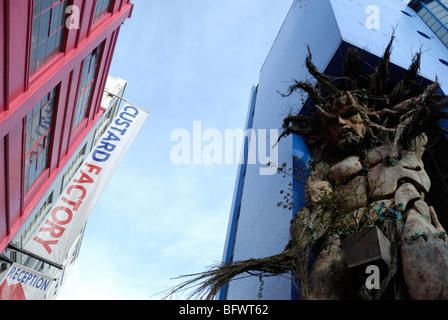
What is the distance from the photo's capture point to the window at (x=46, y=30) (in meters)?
7.76

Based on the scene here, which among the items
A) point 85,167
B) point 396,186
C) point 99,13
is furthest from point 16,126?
point 396,186

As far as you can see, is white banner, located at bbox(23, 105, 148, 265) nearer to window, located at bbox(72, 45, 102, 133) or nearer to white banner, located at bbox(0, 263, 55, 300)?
white banner, located at bbox(0, 263, 55, 300)

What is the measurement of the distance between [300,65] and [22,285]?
1335 centimetres

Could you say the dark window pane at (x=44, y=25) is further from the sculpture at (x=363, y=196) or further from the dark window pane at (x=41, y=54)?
the sculpture at (x=363, y=196)

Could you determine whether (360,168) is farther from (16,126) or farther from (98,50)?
(98,50)

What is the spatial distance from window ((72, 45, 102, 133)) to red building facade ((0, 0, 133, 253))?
5cm

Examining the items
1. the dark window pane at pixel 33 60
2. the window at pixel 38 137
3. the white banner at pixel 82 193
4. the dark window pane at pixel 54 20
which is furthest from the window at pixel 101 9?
the dark window pane at pixel 33 60

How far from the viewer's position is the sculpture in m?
4.28

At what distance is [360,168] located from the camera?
6.42m

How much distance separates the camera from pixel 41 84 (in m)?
8.27

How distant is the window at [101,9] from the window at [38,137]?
3979 millimetres

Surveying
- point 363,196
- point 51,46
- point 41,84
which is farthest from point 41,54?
point 363,196

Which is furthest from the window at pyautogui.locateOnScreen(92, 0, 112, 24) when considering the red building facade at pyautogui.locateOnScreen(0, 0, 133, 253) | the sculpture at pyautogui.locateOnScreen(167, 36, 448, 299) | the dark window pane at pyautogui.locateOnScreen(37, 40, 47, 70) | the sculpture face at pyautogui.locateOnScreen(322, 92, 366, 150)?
the sculpture face at pyautogui.locateOnScreen(322, 92, 366, 150)

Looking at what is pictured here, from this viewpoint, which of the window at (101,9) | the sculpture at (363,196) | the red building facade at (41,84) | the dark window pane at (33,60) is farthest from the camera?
the window at (101,9)
